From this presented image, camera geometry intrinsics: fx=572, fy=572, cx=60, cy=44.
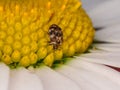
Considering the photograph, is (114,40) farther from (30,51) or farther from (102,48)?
(30,51)

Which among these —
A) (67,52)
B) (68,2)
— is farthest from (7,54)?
(68,2)

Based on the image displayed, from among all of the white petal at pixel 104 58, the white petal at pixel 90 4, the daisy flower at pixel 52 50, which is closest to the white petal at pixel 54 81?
the daisy flower at pixel 52 50

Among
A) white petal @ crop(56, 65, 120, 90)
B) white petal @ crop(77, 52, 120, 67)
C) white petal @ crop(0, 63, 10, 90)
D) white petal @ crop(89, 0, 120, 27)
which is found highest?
white petal @ crop(89, 0, 120, 27)

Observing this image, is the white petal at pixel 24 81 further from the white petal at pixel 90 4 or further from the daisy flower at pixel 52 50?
the white petal at pixel 90 4

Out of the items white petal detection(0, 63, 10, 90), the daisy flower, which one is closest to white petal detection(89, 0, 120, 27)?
the daisy flower

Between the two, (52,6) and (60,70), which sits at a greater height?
(52,6)

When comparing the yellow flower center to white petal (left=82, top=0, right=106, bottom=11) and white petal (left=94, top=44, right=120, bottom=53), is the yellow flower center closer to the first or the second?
white petal (left=94, top=44, right=120, bottom=53)

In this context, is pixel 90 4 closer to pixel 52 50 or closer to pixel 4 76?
pixel 52 50
